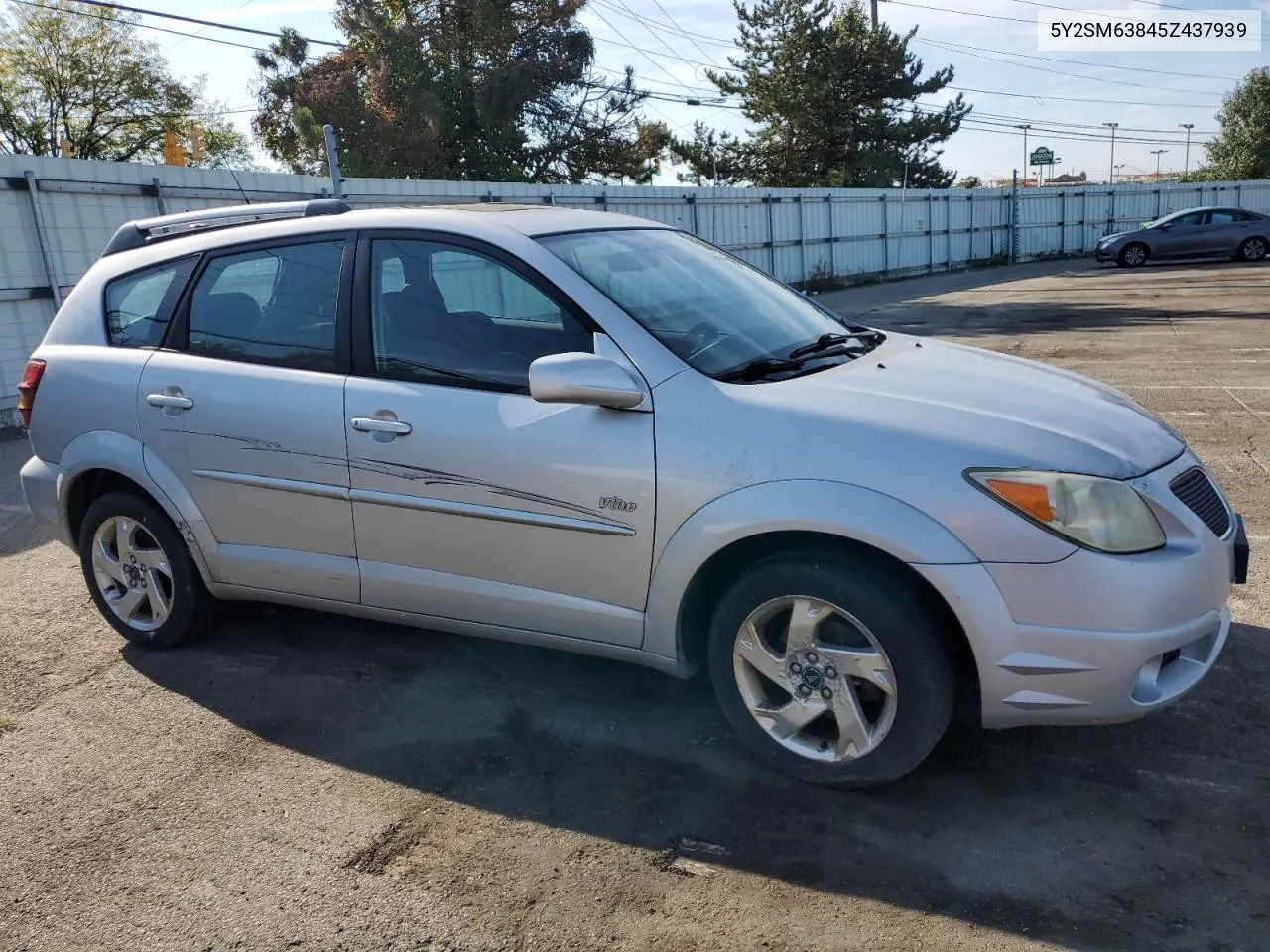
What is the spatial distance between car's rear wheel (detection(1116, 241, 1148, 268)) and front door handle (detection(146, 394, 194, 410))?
91.4ft

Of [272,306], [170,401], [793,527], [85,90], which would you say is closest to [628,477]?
[793,527]

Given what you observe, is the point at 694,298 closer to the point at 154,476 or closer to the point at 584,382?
the point at 584,382

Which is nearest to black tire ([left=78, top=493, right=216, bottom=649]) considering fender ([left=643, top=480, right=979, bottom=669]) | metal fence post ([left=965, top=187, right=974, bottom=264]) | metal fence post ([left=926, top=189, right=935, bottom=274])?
fender ([left=643, top=480, right=979, bottom=669])

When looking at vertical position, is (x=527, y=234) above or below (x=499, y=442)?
above

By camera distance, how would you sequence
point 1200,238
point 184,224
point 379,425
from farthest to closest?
point 1200,238 → point 184,224 → point 379,425

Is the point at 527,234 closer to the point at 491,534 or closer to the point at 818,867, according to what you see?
the point at 491,534

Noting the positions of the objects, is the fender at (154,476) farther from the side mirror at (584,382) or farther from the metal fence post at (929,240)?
the metal fence post at (929,240)

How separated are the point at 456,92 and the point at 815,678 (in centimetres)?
3287

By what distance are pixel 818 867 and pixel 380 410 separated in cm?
205

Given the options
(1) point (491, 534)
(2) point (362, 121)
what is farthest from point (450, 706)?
(2) point (362, 121)

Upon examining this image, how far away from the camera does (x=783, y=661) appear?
3082mm

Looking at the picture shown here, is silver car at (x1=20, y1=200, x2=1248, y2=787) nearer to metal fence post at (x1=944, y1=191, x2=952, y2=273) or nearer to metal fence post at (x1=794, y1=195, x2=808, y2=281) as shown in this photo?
metal fence post at (x1=794, y1=195, x2=808, y2=281)

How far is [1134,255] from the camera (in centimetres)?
2717

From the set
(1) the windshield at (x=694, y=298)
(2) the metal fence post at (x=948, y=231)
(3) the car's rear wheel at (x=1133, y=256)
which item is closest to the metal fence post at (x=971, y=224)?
(2) the metal fence post at (x=948, y=231)
